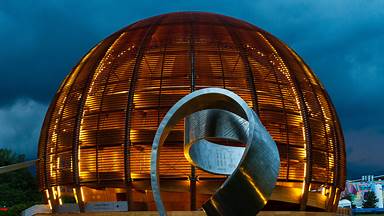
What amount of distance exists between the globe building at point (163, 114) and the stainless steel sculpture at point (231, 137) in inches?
285

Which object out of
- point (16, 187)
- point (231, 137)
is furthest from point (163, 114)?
point (16, 187)

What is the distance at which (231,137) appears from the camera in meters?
18.0

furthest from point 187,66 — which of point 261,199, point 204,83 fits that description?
point 261,199

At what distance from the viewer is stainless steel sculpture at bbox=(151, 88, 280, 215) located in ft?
49.9

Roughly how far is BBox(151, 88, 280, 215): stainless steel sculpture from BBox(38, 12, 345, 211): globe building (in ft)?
23.8

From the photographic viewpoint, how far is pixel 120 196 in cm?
2758

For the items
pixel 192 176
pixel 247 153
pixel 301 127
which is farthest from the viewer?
pixel 301 127

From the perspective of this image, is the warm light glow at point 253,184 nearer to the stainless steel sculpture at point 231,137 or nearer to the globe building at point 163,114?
the stainless steel sculpture at point 231,137

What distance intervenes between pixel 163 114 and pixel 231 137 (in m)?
9.41

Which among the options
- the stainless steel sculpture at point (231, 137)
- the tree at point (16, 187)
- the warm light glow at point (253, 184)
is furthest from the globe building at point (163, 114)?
the tree at point (16, 187)

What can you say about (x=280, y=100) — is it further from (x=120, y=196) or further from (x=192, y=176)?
(x=120, y=196)

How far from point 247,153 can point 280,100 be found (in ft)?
44.2

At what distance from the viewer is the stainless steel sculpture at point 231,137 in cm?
1520

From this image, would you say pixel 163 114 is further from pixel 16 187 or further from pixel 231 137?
pixel 16 187
